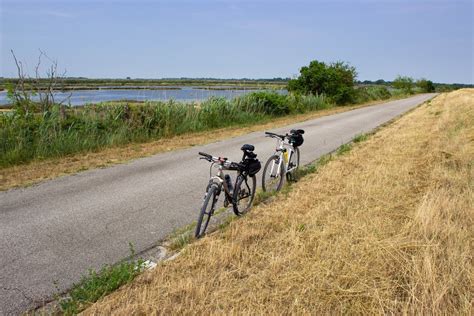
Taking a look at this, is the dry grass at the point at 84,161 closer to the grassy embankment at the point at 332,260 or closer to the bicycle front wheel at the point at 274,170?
the bicycle front wheel at the point at 274,170

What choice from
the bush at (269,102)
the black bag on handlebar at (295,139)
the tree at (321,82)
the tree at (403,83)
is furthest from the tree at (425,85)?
the black bag on handlebar at (295,139)

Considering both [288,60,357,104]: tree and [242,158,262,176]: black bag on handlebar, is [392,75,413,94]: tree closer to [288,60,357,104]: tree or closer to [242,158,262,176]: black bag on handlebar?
[288,60,357,104]: tree

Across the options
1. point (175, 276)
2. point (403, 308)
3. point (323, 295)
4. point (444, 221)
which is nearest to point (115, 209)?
point (175, 276)

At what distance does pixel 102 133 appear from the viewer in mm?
11484

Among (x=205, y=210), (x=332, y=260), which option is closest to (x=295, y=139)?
(x=205, y=210)

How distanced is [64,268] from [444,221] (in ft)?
14.5

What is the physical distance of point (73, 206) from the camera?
5.61m

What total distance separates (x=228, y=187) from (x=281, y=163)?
1826 millimetres

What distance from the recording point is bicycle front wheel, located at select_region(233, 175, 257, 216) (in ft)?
16.3

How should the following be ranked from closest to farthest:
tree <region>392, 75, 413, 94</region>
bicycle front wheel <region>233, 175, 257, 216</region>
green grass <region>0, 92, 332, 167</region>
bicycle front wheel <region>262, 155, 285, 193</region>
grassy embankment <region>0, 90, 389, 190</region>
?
bicycle front wheel <region>233, 175, 257, 216</region>
bicycle front wheel <region>262, 155, 285, 193</region>
grassy embankment <region>0, 90, 389, 190</region>
green grass <region>0, 92, 332, 167</region>
tree <region>392, 75, 413, 94</region>

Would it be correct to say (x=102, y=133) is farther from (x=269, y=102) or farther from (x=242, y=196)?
(x=269, y=102)

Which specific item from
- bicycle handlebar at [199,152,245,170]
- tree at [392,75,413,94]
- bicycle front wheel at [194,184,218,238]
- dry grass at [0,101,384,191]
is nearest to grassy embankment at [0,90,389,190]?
dry grass at [0,101,384,191]

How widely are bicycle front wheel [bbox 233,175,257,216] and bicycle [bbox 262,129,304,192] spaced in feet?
2.47

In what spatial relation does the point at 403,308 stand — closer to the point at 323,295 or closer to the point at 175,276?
the point at 323,295
